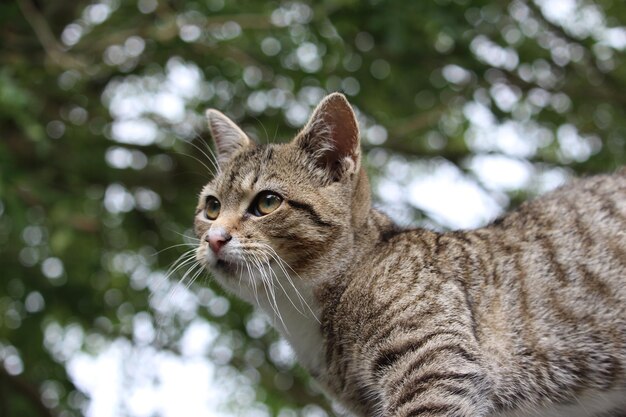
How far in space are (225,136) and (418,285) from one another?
1841 mm

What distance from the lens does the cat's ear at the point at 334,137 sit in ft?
14.4

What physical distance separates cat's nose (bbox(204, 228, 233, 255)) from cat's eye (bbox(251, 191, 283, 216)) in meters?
0.28

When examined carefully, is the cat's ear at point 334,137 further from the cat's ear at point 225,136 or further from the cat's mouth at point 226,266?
the cat's mouth at point 226,266

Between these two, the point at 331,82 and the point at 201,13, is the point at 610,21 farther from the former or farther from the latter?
the point at 201,13

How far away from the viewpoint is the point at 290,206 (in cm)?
433

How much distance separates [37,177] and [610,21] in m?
5.59

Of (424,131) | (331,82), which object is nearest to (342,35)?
(331,82)

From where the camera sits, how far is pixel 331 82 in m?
7.57

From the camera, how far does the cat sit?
3.86 metres

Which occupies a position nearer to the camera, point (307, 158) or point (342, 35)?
point (307, 158)

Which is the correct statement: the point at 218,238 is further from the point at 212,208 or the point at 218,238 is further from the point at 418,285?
the point at 418,285

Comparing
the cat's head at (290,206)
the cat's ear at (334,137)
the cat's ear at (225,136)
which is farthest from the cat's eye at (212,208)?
the cat's ear at (334,137)

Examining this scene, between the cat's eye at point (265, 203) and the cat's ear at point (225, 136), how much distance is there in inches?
31.8

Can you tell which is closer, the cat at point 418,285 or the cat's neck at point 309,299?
the cat at point 418,285
